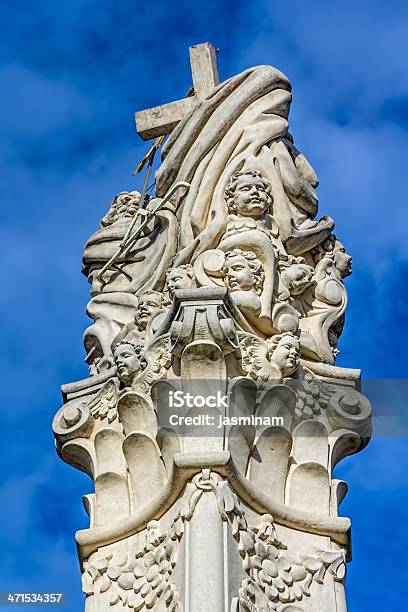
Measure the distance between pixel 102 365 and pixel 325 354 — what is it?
5.30 ft

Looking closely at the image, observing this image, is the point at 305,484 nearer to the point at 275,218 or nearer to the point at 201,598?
the point at 201,598

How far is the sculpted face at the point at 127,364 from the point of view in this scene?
11.3 metres

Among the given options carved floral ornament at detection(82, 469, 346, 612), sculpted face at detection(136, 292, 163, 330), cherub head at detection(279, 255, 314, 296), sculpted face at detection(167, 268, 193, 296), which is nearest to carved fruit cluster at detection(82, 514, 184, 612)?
carved floral ornament at detection(82, 469, 346, 612)

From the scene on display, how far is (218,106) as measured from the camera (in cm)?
1341

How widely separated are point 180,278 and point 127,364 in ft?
3.19

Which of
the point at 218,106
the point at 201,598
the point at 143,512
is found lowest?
the point at 201,598

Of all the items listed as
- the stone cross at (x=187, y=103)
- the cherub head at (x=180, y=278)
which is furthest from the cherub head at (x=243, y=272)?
the stone cross at (x=187, y=103)

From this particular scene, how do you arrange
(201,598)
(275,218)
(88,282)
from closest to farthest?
(201,598)
(275,218)
(88,282)

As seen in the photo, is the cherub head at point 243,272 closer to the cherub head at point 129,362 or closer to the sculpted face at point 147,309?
the sculpted face at point 147,309

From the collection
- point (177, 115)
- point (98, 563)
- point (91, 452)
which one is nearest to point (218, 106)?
point (177, 115)

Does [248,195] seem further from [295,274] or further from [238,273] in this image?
[238,273]

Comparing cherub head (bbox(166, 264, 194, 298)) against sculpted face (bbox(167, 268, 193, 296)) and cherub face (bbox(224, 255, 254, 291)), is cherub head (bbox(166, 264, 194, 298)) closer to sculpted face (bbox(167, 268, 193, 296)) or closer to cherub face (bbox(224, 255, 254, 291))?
sculpted face (bbox(167, 268, 193, 296))

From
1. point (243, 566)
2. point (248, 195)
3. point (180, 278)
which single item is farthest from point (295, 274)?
point (243, 566)

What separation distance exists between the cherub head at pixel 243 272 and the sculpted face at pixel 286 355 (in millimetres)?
513
